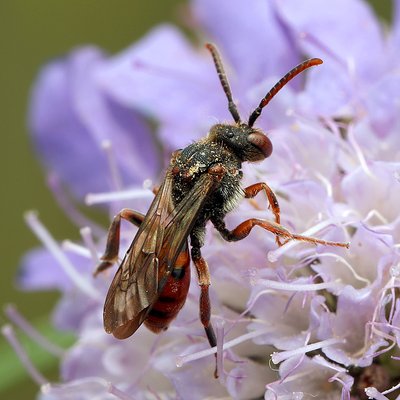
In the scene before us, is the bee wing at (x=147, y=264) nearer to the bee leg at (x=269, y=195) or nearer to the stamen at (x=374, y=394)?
the bee leg at (x=269, y=195)

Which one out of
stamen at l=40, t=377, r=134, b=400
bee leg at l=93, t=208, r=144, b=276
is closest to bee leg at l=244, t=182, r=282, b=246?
bee leg at l=93, t=208, r=144, b=276

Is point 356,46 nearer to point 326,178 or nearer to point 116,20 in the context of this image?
point 326,178

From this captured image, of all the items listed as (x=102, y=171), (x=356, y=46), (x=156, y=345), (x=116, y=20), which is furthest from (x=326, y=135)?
(x=116, y=20)

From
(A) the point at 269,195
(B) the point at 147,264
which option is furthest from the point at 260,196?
(B) the point at 147,264

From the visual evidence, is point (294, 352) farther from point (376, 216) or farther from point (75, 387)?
point (75, 387)

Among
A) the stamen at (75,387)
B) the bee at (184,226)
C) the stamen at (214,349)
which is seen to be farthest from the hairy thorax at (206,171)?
the stamen at (75,387)

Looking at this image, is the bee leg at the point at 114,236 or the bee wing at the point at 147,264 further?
the bee leg at the point at 114,236

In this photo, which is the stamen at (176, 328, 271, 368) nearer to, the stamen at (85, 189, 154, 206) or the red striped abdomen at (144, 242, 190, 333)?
the red striped abdomen at (144, 242, 190, 333)
